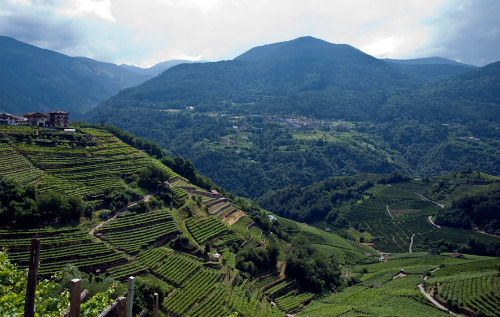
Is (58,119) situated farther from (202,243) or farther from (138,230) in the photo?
(202,243)

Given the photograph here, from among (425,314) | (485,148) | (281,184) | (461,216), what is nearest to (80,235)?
(425,314)

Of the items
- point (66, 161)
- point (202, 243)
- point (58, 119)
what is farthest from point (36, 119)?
point (202, 243)

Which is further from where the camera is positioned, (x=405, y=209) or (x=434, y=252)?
(x=405, y=209)

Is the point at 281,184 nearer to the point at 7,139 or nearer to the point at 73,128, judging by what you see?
the point at 73,128

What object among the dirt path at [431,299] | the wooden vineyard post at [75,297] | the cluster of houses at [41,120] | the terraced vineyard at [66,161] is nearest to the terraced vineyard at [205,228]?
the terraced vineyard at [66,161]

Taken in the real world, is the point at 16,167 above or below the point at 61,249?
above

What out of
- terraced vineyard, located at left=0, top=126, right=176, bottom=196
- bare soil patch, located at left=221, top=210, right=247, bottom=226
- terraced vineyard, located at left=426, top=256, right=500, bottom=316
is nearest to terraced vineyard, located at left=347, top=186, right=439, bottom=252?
terraced vineyard, located at left=426, top=256, right=500, bottom=316

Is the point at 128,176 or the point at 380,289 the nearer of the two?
the point at 380,289

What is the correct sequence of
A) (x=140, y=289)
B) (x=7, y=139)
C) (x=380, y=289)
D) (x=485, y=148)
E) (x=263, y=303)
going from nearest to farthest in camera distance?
(x=140, y=289) → (x=263, y=303) → (x=380, y=289) → (x=7, y=139) → (x=485, y=148)
